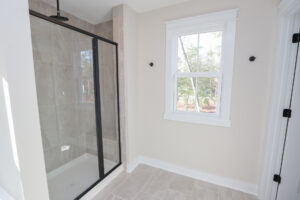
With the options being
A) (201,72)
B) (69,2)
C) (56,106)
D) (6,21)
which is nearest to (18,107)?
(6,21)

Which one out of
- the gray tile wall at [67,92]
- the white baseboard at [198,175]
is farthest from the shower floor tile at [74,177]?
the white baseboard at [198,175]

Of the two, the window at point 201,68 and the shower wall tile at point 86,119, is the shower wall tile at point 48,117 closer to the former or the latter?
the shower wall tile at point 86,119

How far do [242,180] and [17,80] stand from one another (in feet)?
8.41

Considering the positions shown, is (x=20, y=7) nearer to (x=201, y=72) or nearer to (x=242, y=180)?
(x=201, y=72)

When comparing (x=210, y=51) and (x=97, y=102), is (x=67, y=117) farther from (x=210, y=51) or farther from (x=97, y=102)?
(x=210, y=51)

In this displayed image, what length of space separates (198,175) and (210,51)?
5.95 feet

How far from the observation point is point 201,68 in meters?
1.93

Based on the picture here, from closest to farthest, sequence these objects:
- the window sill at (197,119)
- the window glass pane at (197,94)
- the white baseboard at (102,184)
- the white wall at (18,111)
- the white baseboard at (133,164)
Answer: the white wall at (18,111), the white baseboard at (102,184), the window sill at (197,119), the window glass pane at (197,94), the white baseboard at (133,164)

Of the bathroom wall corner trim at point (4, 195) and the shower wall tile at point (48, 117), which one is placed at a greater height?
the shower wall tile at point (48, 117)

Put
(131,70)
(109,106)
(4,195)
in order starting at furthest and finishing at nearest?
(109,106) → (131,70) → (4,195)

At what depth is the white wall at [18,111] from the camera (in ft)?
2.71

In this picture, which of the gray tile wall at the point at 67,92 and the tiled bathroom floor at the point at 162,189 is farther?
the gray tile wall at the point at 67,92

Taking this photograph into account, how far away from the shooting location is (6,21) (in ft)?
2.64

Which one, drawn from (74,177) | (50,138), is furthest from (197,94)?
(50,138)
